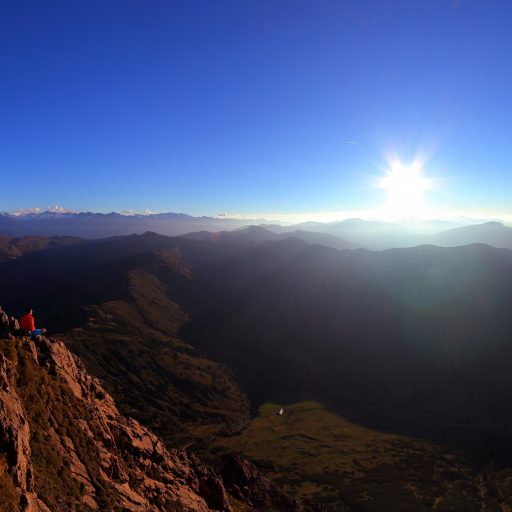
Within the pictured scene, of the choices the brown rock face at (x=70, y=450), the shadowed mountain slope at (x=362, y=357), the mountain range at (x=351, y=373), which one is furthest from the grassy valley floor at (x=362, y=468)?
the brown rock face at (x=70, y=450)

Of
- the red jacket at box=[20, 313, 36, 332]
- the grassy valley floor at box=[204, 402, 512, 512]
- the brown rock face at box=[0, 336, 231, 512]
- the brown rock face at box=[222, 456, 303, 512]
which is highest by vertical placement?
the red jacket at box=[20, 313, 36, 332]

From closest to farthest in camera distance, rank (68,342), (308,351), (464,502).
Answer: (464,502) → (68,342) → (308,351)

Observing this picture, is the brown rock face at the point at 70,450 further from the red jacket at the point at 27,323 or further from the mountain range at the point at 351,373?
the mountain range at the point at 351,373

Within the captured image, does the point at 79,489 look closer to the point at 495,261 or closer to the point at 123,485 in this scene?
the point at 123,485

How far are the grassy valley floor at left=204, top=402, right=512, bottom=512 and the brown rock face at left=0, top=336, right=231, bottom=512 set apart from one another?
45.6 metres

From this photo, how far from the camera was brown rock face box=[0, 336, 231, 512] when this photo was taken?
1866 cm

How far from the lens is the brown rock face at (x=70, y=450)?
61.2 feet

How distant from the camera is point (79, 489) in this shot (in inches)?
850

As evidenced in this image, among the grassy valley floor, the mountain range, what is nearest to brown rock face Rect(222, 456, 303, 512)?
the grassy valley floor

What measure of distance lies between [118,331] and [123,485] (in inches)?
5436

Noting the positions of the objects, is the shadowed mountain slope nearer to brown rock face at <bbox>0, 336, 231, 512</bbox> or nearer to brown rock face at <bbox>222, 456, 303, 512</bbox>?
brown rock face at <bbox>222, 456, 303, 512</bbox>

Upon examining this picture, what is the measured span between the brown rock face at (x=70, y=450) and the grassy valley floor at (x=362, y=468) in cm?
4558

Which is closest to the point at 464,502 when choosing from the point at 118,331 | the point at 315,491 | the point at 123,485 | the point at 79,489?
the point at 315,491

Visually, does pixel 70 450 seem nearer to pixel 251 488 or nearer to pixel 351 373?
pixel 251 488
